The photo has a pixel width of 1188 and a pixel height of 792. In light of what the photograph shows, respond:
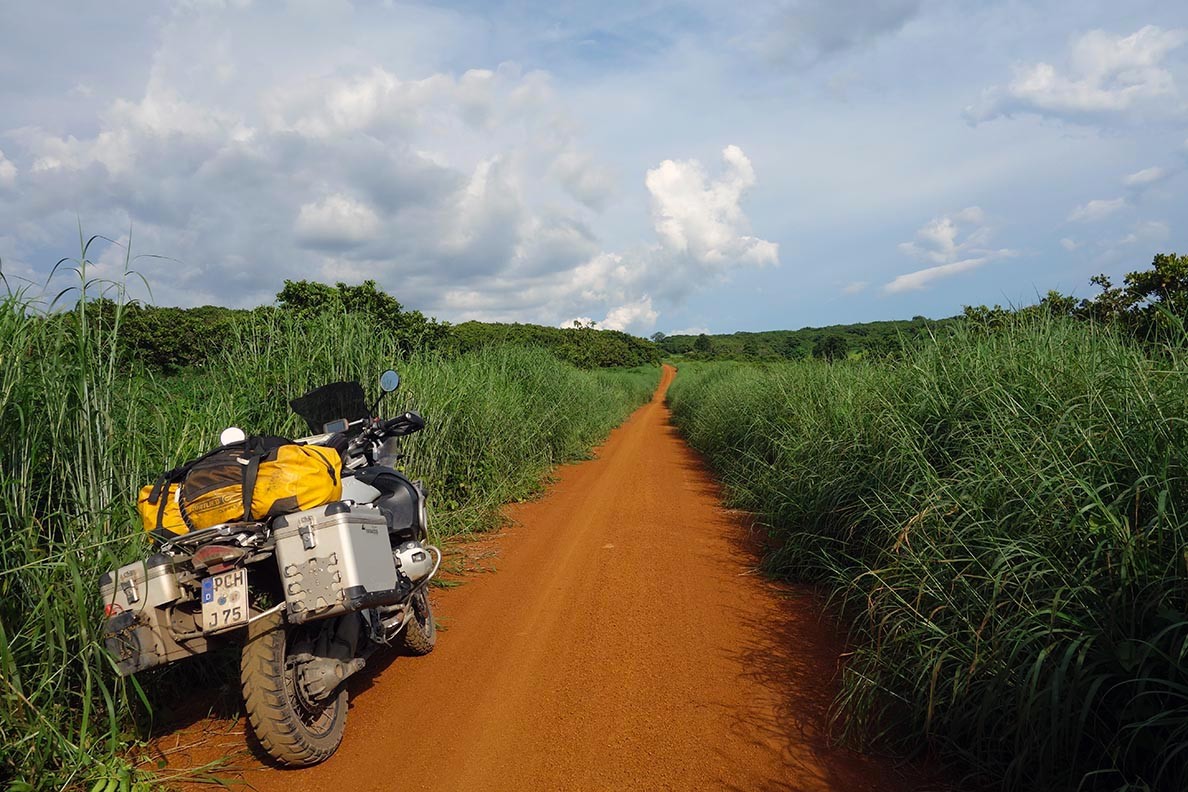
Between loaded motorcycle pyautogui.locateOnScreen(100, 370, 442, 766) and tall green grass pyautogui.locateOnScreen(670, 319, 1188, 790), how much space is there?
235 centimetres

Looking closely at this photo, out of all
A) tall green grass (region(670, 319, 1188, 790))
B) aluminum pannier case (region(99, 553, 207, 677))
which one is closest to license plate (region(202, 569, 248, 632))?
aluminum pannier case (region(99, 553, 207, 677))

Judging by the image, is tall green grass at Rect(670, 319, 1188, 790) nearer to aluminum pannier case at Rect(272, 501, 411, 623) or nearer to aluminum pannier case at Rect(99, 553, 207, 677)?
aluminum pannier case at Rect(272, 501, 411, 623)

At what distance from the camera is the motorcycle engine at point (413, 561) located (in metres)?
3.54

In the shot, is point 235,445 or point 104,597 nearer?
point 104,597

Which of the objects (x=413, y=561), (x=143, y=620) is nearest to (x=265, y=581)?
(x=143, y=620)

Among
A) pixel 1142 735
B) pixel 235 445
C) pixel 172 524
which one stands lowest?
pixel 1142 735

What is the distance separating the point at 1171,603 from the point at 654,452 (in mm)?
11691

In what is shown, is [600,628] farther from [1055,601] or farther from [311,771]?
[1055,601]

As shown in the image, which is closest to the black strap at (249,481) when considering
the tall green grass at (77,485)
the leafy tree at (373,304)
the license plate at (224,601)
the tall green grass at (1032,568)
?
the license plate at (224,601)

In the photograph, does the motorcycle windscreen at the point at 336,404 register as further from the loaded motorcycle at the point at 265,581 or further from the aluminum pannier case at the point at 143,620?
the aluminum pannier case at the point at 143,620

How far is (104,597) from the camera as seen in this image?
8.80 feet

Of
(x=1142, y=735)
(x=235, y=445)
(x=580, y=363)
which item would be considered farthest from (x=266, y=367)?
(x=580, y=363)

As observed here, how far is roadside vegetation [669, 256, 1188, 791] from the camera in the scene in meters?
2.39

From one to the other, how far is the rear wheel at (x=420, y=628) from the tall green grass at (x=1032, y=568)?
7.82ft
